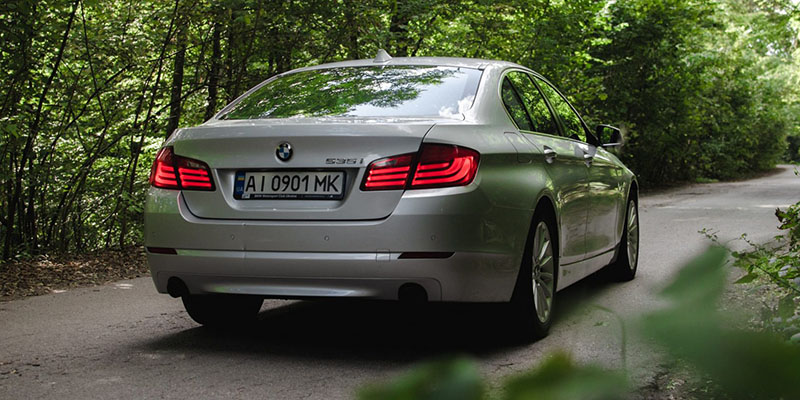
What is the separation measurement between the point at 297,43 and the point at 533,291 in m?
6.99

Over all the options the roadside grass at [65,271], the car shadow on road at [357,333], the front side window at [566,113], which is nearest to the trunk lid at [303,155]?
the car shadow on road at [357,333]

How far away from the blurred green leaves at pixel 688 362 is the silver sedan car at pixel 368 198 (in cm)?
361

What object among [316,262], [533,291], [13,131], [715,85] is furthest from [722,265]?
[715,85]

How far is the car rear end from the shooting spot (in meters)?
4.20

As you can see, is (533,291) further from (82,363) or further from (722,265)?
(722,265)

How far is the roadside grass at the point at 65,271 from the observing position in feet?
24.3

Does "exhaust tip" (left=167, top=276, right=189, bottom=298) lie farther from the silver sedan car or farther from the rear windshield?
the rear windshield

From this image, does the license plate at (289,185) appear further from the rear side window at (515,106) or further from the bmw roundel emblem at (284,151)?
the rear side window at (515,106)

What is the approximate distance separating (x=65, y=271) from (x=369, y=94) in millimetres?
4566

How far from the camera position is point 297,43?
11102 millimetres

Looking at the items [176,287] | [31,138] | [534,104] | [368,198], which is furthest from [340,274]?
[31,138]

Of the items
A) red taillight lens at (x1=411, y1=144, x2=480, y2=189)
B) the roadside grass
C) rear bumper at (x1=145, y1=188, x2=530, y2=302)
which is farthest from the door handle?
the roadside grass

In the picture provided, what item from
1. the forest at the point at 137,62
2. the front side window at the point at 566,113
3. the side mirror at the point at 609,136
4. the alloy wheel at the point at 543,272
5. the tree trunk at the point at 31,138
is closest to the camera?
the alloy wheel at the point at 543,272

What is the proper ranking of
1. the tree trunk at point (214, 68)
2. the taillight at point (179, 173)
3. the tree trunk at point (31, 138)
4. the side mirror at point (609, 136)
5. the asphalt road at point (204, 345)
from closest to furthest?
the asphalt road at point (204, 345) → the taillight at point (179, 173) → the side mirror at point (609, 136) → the tree trunk at point (31, 138) → the tree trunk at point (214, 68)
